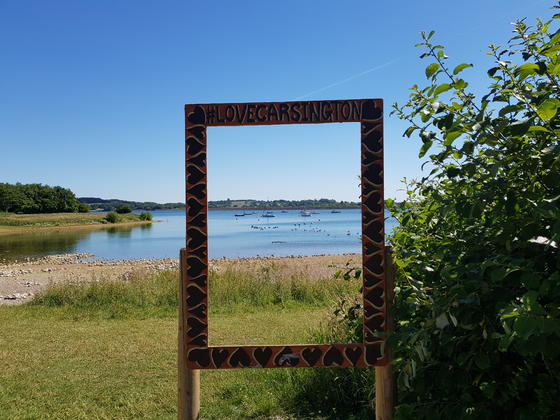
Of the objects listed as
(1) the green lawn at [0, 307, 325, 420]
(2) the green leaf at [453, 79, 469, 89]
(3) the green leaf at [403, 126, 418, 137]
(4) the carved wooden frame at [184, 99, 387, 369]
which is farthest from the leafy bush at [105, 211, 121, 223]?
(2) the green leaf at [453, 79, 469, 89]

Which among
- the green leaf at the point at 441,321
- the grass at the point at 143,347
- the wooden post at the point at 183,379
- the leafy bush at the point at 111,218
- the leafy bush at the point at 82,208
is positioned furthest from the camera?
the leafy bush at the point at 82,208

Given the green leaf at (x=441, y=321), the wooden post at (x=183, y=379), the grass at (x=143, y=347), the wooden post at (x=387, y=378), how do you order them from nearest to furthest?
the green leaf at (x=441, y=321), the wooden post at (x=387, y=378), the wooden post at (x=183, y=379), the grass at (x=143, y=347)

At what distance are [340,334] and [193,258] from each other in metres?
2.00

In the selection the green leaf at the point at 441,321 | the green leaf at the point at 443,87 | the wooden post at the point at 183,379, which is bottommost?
the wooden post at the point at 183,379

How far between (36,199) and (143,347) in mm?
93856

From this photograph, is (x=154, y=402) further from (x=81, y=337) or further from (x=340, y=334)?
(x=81, y=337)

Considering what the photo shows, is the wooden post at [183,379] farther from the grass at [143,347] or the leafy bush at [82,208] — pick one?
the leafy bush at [82,208]

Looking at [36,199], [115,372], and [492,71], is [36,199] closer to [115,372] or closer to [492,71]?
[115,372]

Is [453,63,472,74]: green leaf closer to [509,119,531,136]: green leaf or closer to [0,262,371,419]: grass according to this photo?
[509,119,531,136]: green leaf

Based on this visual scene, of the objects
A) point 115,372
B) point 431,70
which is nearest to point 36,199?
point 115,372

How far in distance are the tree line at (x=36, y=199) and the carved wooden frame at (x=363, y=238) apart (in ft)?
298

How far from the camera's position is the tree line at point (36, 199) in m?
80.5

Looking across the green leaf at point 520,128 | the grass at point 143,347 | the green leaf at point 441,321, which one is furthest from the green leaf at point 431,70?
the grass at point 143,347

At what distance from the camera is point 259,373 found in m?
4.83
